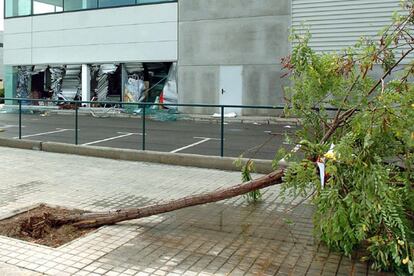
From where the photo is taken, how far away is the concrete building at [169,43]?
20.6m

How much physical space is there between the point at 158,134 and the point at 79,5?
15739mm

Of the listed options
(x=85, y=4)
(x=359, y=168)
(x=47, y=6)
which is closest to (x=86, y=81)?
(x=85, y=4)

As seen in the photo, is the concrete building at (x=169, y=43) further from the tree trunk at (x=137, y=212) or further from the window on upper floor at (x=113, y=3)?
the tree trunk at (x=137, y=212)

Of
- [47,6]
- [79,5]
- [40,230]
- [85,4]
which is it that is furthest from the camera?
[47,6]

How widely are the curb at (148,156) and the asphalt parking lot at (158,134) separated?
1.00 m

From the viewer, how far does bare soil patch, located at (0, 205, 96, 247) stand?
17.5ft

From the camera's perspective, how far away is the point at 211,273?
4422mm

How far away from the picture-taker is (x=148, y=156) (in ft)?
34.0

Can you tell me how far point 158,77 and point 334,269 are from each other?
20.9 meters

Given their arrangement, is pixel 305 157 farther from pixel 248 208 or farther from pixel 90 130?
pixel 90 130

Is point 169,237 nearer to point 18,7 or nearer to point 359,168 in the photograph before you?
point 359,168

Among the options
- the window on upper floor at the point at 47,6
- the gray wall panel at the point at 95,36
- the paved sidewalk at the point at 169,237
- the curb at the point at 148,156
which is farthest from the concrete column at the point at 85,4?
the paved sidewalk at the point at 169,237

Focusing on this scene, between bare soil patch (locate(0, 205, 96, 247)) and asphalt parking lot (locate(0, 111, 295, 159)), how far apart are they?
214 inches

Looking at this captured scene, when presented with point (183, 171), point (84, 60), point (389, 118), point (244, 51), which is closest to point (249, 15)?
point (244, 51)
